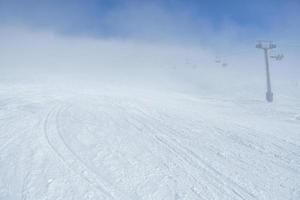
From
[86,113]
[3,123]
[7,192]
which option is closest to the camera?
[7,192]

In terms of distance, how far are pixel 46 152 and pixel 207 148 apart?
15.8 ft

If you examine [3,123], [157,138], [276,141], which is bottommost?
[276,141]

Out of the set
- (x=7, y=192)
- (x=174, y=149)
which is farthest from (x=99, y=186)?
(x=174, y=149)

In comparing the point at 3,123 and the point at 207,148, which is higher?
the point at 3,123

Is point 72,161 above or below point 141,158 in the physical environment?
above

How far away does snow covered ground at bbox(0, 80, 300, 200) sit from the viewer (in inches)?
218

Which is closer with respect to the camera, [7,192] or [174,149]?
[7,192]

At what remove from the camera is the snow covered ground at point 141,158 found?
5535mm

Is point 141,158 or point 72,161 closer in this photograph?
point 72,161

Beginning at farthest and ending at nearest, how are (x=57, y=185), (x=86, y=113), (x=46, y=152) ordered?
1. (x=86, y=113)
2. (x=46, y=152)
3. (x=57, y=185)

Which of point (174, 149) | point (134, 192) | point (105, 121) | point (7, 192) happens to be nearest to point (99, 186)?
point (134, 192)

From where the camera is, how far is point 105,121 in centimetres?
1149

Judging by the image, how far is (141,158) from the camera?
732cm

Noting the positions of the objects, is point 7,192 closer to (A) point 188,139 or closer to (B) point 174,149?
(B) point 174,149
